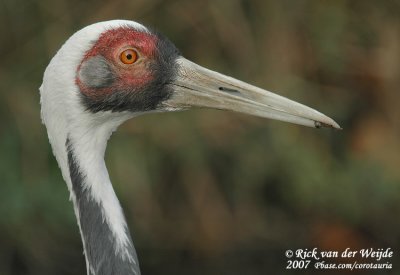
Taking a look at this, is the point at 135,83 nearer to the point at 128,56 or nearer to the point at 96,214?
the point at 128,56

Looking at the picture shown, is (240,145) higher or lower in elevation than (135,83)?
lower

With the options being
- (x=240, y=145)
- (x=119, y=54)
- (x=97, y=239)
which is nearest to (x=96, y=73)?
(x=119, y=54)

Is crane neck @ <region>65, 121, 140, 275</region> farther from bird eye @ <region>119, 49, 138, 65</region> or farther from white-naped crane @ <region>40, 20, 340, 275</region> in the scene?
bird eye @ <region>119, 49, 138, 65</region>

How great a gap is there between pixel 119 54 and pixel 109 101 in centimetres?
18

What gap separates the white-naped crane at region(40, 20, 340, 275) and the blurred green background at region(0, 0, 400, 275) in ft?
9.55

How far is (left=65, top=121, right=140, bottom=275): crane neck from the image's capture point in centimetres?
329

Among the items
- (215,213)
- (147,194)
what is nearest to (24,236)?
(147,194)

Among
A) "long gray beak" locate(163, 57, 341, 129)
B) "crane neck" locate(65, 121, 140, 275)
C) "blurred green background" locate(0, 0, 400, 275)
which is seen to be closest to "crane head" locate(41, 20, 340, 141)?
"long gray beak" locate(163, 57, 341, 129)

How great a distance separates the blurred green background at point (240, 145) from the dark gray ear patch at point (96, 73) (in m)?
2.96

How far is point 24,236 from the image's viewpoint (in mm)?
6406

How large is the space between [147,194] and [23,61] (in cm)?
132

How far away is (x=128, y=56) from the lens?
3.46 m

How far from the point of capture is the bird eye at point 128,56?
3.45 m

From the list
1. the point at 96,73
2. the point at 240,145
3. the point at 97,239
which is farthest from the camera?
the point at 240,145
